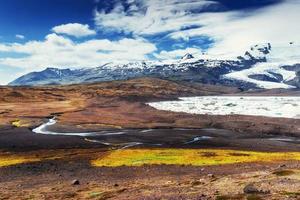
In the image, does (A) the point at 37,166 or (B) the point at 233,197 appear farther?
(A) the point at 37,166

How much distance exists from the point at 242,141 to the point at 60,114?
83430 mm

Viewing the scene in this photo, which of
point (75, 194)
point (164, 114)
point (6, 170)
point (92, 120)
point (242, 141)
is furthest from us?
point (164, 114)

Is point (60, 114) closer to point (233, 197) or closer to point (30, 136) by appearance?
point (30, 136)

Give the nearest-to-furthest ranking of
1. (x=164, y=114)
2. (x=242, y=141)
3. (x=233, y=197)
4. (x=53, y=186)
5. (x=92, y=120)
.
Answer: (x=233, y=197) → (x=53, y=186) → (x=242, y=141) → (x=92, y=120) → (x=164, y=114)

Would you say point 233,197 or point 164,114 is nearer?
point 233,197

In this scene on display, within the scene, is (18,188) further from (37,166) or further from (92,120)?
(92,120)

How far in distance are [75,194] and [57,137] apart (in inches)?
2668

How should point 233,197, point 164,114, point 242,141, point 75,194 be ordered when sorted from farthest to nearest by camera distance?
point 164,114, point 242,141, point 75,194, point 233,197

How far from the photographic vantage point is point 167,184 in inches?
1490

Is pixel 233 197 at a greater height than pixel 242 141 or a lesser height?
greater

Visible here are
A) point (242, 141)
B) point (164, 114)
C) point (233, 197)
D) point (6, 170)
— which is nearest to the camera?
point (233, 197)

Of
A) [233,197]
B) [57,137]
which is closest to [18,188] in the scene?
[233,197]

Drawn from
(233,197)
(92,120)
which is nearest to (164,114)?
(92,120)

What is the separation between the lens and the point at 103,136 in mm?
104500
